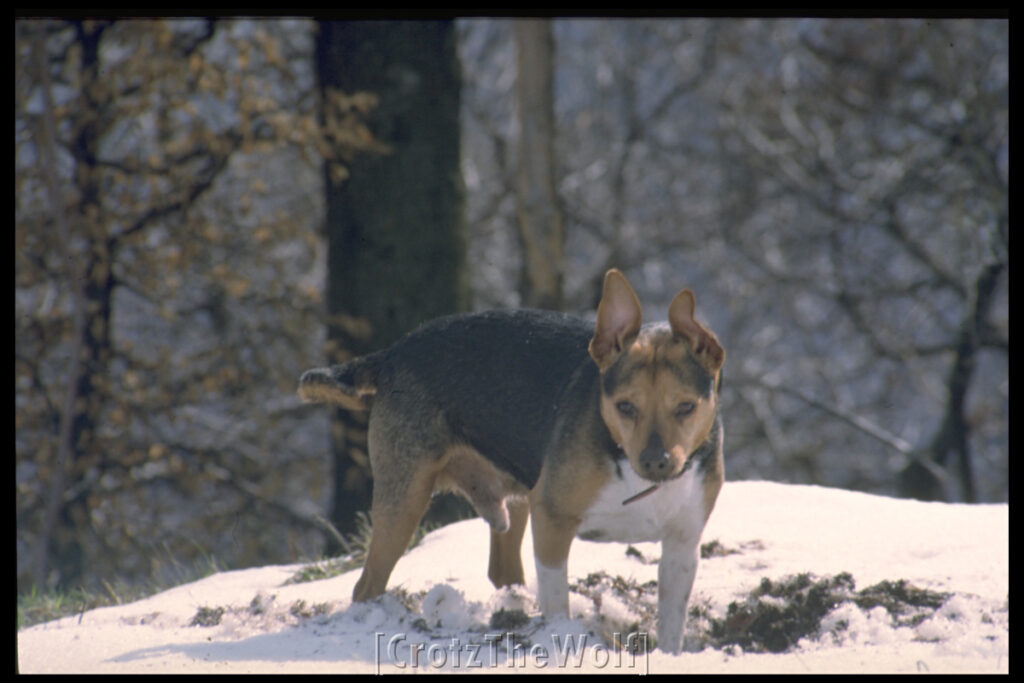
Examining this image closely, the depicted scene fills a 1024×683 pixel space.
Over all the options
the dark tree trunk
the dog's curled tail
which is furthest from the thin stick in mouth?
the dark tree trunk

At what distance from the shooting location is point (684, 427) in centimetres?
446

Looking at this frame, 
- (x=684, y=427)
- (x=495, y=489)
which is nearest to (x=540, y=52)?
(x=495, y=489)

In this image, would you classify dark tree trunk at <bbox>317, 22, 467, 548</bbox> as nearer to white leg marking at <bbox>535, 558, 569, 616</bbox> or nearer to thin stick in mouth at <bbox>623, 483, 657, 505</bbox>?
white leg marking at <bbox>535, 558, 569, 616</bbox>

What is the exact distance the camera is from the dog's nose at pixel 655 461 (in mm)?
4250

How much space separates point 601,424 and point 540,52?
541 centimetres

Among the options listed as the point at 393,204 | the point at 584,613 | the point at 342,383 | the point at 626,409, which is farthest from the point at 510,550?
the point at 393,204

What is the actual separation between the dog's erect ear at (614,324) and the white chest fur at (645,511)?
0.45 metres

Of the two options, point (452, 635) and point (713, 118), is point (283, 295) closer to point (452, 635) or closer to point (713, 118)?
point (452, 635)

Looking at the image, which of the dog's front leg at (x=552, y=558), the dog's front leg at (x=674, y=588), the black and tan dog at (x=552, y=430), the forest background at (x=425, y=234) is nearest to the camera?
the black and tan dog at (x=552, y=430)

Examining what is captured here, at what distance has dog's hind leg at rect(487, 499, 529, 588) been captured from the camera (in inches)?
224

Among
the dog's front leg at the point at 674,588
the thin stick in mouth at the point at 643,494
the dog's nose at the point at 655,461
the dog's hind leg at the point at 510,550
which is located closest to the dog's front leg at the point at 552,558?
the thin stick in mouth at the point at 643,494

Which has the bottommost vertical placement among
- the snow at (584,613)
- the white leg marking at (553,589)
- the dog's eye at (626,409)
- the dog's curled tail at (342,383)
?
the snow at (584,613)

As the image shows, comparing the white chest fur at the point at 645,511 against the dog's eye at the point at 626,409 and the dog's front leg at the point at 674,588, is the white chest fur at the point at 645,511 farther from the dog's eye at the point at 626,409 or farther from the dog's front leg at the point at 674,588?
the dog's eye at the point at 626,409

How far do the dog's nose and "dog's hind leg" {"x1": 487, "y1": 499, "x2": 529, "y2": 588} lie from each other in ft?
Result: 4.84
